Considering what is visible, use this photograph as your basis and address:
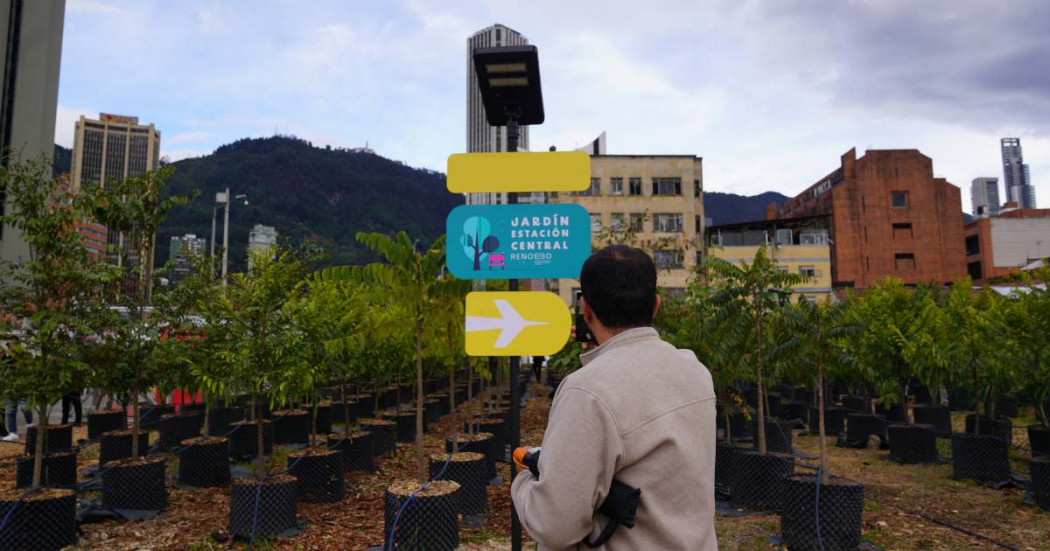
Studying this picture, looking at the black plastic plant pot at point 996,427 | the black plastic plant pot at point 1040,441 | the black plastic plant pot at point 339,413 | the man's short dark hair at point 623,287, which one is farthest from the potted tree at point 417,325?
the black plastic plant pot at point 1040,441

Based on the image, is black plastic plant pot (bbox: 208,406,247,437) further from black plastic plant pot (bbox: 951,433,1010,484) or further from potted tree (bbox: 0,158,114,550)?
black plastic plant pot (bbox: 951,433,1010,484)

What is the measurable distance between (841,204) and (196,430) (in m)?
70.5

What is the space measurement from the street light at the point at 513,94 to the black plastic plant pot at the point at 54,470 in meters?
7.74

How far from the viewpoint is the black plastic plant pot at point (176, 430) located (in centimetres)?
1291

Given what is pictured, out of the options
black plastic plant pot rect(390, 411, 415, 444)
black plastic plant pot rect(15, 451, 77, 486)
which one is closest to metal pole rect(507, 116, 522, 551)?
black plastic plant pot rect(15, 451, 77, 486)

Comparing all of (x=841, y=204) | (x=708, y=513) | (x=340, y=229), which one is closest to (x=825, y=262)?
(x=841, y=204)

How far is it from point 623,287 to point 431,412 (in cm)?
1596

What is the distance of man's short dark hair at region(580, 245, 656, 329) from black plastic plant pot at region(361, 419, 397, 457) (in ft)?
35.2

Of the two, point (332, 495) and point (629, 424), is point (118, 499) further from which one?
point (629, 424)

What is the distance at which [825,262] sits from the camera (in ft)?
198

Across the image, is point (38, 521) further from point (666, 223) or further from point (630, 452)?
point (666, 223)

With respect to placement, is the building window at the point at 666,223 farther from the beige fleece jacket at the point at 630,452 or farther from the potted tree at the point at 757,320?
the beige fleece jacket at the point at 630,452

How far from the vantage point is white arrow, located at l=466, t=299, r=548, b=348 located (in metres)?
4.77

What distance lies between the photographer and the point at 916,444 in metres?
12.4
